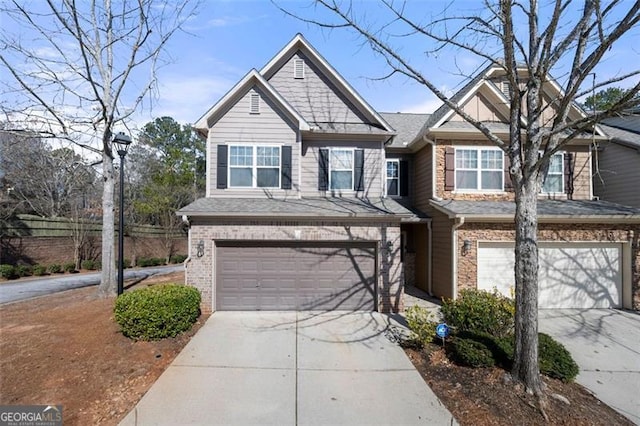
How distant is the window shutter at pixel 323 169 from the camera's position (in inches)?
421

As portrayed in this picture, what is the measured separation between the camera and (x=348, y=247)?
9320 millimetres

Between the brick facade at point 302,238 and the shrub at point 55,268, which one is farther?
the shrub at point 55,268

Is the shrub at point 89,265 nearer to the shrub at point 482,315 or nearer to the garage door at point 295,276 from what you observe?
the garage door at point 295,276

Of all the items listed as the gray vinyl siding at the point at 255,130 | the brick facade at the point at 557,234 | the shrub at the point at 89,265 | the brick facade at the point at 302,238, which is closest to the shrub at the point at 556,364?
the brick facade at the point at 302,238

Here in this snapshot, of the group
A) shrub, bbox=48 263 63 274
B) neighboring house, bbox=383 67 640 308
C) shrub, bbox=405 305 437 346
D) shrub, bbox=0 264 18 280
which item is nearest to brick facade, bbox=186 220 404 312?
neighboring house, bbox=383 67 640 308

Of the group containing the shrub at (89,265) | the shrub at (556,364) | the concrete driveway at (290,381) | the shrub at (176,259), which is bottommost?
the shrub at (176,259)

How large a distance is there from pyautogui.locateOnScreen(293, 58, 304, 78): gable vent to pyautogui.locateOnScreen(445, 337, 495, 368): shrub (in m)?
9.57

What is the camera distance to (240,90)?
10.0m

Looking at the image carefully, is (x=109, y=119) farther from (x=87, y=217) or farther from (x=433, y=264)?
(x=87, y=217)

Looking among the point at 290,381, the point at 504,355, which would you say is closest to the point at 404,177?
the point at 504,355

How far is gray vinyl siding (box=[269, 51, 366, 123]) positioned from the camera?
11102 millimetres

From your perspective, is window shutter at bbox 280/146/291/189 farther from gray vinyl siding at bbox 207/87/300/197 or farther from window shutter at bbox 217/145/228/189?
window shutter at bbox 217/145/228/189

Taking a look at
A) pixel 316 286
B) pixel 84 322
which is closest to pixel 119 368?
pixel 84 322

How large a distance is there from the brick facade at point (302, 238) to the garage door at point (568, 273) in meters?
2.97
